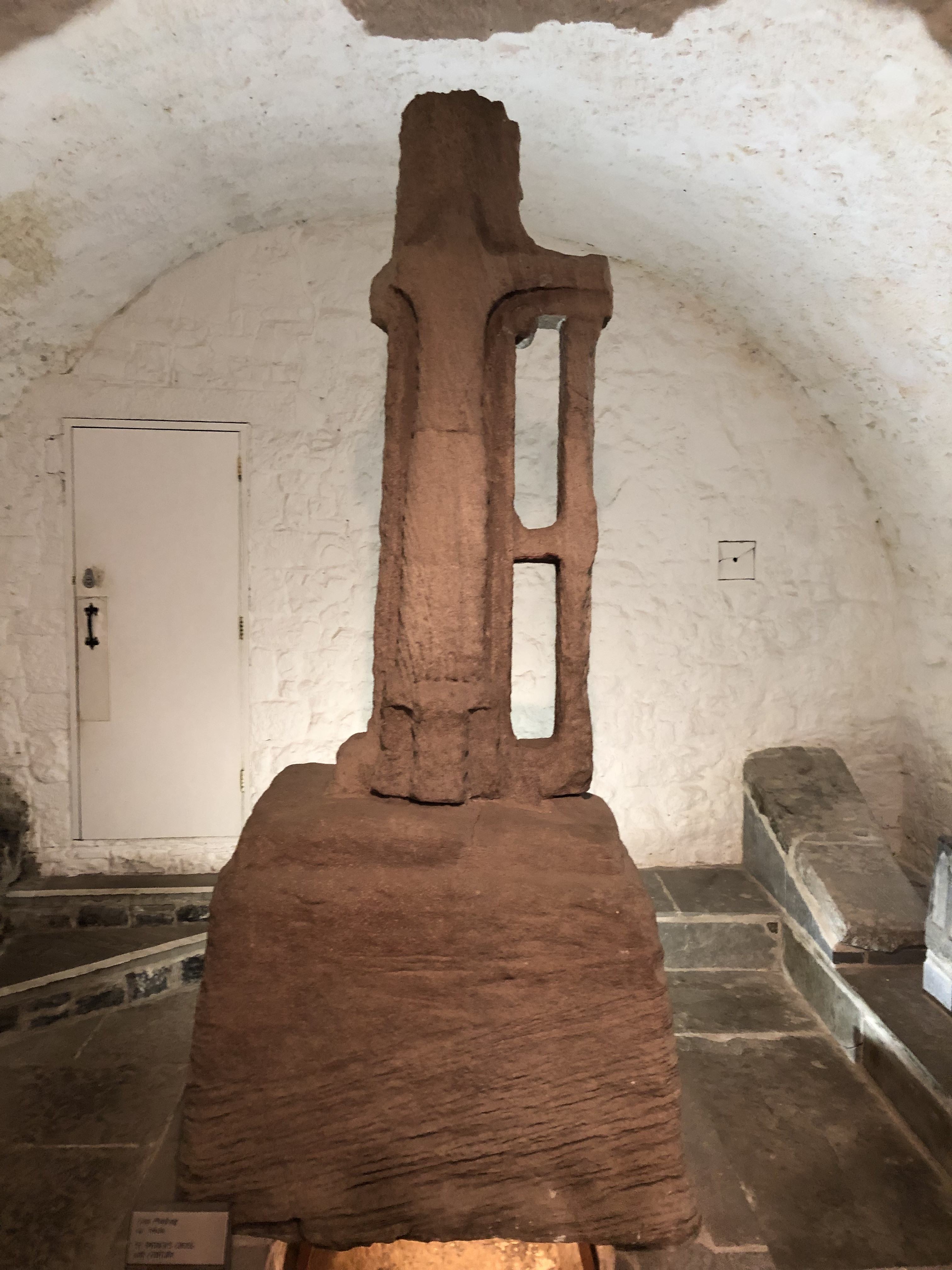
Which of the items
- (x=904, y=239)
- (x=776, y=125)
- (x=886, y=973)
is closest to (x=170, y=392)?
(x=776, y=125)

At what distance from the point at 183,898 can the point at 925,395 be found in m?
3.34

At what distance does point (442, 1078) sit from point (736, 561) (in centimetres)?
261

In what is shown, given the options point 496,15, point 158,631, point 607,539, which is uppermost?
point 496,15

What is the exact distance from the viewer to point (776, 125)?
2369 millimetres

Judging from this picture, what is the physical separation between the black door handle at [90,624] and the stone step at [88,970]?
114 centimetres

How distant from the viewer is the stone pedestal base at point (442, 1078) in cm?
152

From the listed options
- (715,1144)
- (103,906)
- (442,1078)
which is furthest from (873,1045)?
(103,906)

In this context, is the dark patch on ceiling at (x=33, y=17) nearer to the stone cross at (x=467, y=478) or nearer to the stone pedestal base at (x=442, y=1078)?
the stone cross at (x=467, y=478)

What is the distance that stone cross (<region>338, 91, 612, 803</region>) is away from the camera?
1.75 m

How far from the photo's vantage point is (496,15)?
2230mm

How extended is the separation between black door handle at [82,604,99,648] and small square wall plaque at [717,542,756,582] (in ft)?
8.76

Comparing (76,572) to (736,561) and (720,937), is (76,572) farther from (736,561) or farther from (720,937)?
(720,937)

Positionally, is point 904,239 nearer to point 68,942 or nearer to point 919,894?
point 919,894

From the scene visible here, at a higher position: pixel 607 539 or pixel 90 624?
pixel 607 539
